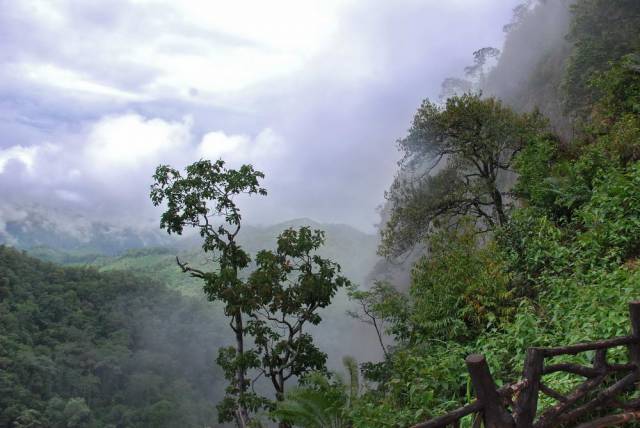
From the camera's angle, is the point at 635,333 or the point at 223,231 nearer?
the point at 635,333

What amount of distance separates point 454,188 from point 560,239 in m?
6.25

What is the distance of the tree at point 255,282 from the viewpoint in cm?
892

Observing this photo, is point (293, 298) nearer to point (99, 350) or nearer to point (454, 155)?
point (454, 155)

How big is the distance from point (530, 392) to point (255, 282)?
6172mm

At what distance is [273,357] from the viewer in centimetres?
910

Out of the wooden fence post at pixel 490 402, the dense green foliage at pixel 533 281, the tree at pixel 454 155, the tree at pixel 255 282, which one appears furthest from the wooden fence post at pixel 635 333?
the tree at pixel 454 155

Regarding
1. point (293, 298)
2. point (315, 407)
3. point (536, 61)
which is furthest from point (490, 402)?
point (536, 61)

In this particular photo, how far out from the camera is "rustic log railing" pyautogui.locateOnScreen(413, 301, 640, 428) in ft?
10.3

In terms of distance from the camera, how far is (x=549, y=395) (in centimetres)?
340

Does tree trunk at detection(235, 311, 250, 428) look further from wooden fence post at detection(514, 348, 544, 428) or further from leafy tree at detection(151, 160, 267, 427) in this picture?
wooden fence post at detection(514, 348, 544, 428)

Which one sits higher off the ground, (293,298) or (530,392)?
(293,298)

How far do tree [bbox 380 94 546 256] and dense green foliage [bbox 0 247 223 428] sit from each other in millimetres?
45516

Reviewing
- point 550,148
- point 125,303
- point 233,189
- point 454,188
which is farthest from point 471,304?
point 125,303

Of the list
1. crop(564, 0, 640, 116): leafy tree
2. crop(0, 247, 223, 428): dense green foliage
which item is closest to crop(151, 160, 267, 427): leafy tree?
crop(564, 0, 640, 116): leafy tree
